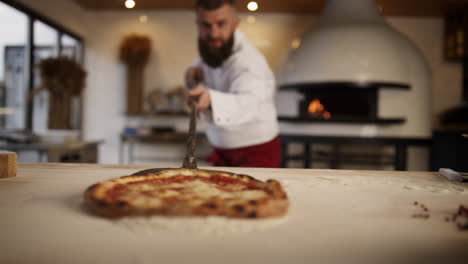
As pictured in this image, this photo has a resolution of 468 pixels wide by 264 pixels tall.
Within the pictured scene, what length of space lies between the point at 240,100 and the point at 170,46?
2751 mm

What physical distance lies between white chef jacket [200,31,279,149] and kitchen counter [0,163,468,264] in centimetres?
51

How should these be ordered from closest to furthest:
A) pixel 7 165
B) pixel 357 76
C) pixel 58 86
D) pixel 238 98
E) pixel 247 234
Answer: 1. pixel 247 234
2. pixel 7 165
3. pixel 238 98
4. pixel 58 86
5. pixel 357 76

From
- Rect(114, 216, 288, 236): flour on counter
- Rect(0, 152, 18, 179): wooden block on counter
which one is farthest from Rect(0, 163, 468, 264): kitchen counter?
Rect(0, 152, 18, 179): wooden block on counter

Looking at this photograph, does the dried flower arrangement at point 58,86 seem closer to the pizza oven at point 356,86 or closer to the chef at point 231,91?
the chef at point 231,91

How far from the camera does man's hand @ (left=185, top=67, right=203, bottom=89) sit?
1458 millimetres

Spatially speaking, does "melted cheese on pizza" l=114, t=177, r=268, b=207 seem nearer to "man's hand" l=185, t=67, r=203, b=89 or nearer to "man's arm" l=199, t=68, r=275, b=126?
"man's arm" l=199, t=68, r=275, b=126

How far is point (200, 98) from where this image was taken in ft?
3.54

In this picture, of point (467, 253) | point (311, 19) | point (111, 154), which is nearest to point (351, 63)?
point (311, 19)

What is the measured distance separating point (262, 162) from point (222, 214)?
103 centimetres

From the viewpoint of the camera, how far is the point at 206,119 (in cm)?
120

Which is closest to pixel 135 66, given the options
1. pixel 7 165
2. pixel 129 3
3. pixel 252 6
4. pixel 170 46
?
pixel 170 46

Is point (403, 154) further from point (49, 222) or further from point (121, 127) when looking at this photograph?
point (49, 222)

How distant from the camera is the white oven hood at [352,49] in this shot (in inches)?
124

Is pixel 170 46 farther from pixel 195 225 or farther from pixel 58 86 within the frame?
pixel 195 225
